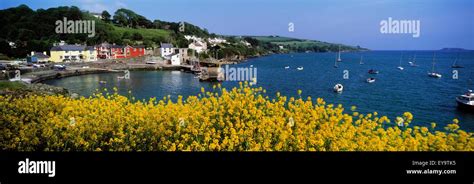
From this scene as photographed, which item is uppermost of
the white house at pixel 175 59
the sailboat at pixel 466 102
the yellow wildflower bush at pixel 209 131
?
the white house at pixel 175 59

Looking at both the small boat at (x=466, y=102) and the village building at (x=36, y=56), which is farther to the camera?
the small boat at (x=466, y=102)

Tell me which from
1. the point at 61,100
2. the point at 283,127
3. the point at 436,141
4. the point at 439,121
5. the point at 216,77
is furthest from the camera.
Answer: the point at 216,77

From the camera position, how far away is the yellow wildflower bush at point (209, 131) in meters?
4.96

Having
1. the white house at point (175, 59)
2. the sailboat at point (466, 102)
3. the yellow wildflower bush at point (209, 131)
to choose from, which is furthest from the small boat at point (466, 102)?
the white house at point (175, 59)

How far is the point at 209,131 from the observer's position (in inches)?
210

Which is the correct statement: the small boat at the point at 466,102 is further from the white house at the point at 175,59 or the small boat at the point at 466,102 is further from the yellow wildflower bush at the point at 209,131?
the white house at the point at 175,59

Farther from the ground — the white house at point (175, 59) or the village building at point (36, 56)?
the white house at point (175, 59)

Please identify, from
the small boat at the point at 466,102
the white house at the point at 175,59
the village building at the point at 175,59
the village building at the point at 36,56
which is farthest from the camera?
the white house at the point at 175,59

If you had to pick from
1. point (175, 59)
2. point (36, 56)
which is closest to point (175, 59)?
point (175, 59)

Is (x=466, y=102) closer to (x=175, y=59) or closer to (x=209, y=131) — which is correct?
(x=209, y=131)
